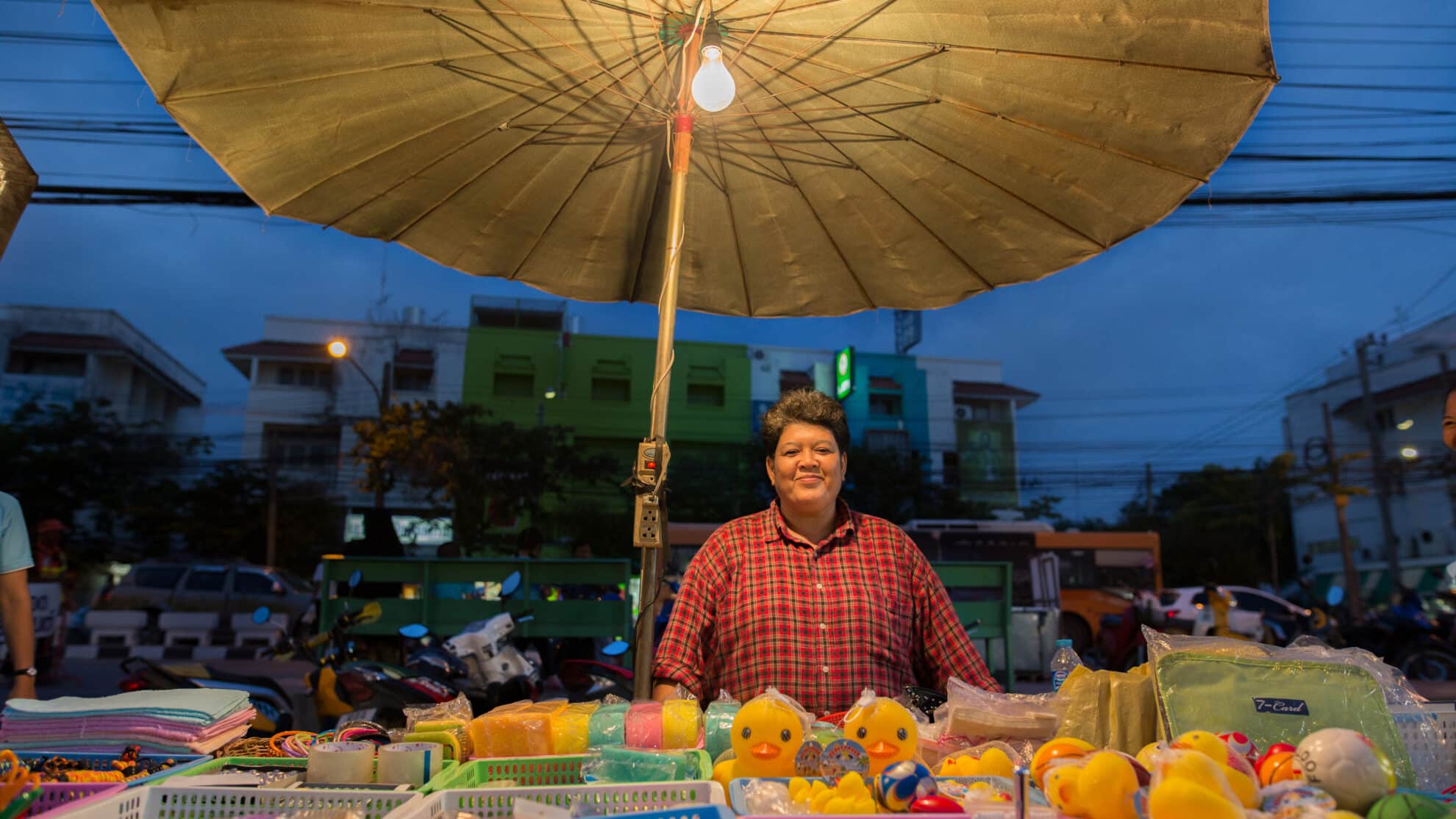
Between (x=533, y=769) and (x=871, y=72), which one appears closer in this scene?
(x=533, y=769)

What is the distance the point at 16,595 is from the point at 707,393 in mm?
29690

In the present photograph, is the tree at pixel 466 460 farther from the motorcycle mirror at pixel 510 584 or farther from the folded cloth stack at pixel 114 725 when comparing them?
the folded cloth stack at pixel 114 725

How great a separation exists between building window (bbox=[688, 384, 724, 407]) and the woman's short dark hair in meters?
29.5

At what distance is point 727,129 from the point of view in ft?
9.10

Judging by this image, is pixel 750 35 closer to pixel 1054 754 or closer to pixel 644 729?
pixel 644 729

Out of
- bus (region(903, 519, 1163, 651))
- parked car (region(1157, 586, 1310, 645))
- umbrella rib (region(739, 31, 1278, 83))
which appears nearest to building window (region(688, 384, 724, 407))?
bus (region(903, 519, 1163, 651))

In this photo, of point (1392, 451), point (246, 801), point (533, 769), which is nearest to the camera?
point (246, 801)

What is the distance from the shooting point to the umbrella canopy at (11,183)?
1.92 metres

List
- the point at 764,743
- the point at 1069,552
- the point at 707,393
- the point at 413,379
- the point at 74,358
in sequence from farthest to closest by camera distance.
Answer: the point at 707,393 < the point at 413,379 < the point at 74,358 < the point at 1069,552 < the point at 764,743

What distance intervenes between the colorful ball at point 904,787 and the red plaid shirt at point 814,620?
4.00ft

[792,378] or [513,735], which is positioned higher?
[792,378]

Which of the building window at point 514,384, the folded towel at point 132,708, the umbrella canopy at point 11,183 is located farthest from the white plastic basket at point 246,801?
the building window at point 514,384

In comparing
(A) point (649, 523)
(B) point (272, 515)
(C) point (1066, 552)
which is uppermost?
(B) point (272, 515)

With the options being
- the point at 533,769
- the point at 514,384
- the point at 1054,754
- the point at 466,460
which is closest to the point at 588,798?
the point at 533,769
